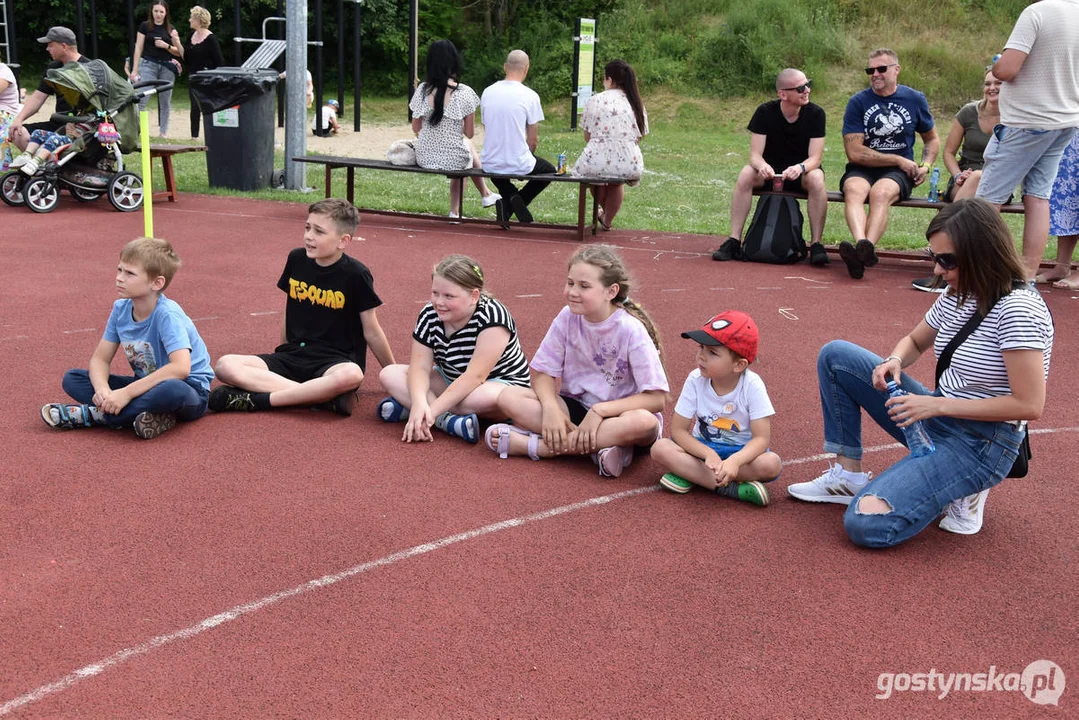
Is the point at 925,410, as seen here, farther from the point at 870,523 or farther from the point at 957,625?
the point at 957,625

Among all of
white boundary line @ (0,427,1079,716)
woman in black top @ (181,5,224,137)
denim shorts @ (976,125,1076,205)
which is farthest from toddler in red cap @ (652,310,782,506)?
woman in black top @ (181,5,224,137)

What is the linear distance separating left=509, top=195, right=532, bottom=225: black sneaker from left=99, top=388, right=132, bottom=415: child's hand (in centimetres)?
674

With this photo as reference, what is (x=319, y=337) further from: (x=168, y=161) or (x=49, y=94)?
(x=49, y=94)

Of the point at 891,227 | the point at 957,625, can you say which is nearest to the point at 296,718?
the point at 957,625

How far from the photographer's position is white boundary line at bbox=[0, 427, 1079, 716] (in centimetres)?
296

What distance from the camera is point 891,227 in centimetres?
1184

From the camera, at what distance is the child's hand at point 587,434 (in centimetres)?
465

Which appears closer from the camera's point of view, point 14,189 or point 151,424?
point 151,424

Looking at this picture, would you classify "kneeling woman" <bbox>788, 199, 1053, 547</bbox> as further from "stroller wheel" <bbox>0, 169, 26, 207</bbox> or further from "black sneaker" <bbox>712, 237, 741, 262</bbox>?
"stroller wheel" <bbox>0, 169, 26, 207</bbox>

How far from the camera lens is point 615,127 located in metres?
10.5

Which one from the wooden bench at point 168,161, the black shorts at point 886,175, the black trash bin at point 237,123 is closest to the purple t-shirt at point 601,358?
the black shorts at point 886,175

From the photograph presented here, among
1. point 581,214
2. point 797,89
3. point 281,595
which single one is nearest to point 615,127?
point 581,214

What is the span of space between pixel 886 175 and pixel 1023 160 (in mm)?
1530

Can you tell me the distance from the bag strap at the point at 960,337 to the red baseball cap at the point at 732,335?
683mm
